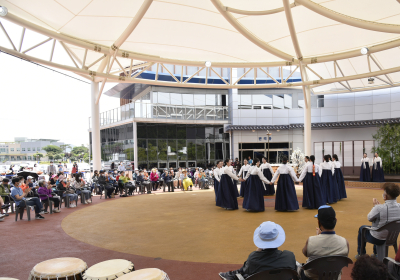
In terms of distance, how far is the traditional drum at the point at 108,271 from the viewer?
9.95 ft

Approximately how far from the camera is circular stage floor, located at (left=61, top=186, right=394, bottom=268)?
17.9ft

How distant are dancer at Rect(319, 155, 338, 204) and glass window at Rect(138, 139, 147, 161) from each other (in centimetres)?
1576

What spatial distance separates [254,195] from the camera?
9.41m

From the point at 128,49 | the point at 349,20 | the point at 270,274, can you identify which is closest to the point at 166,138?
the point at 128,49

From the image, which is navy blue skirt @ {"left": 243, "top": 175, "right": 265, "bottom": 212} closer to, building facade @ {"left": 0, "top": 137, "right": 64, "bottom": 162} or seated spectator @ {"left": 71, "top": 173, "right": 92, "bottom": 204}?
seated spectator @ {"left": 71, "top": 173, "right": 92, "bottom": 204}

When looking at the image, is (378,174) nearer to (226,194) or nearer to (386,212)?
(226,194)

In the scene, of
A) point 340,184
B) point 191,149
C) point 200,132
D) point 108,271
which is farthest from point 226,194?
point 200,132

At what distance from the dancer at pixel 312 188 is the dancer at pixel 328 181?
103 cm

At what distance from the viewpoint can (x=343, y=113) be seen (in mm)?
22281

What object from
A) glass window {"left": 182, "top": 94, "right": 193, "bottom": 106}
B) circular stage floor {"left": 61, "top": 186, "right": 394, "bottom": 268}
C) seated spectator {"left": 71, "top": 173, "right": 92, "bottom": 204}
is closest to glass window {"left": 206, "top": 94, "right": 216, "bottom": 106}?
glass window {"left": 182, "top": 94, "right": 193, "bottom": 106}

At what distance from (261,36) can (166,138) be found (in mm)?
15400

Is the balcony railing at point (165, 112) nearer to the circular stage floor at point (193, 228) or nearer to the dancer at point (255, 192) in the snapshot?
the circular stage floor at point (193, 228)

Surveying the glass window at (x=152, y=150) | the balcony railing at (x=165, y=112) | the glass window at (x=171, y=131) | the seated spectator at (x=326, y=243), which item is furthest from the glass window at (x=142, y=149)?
the seated spectator at (x=326, y=243)

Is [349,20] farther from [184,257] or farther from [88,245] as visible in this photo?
[88,245]
